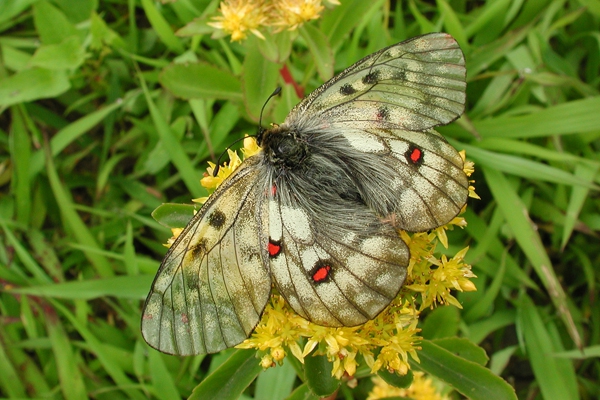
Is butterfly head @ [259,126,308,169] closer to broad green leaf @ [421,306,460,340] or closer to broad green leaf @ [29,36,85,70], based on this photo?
broad green leaf @ [421,306,460,340]

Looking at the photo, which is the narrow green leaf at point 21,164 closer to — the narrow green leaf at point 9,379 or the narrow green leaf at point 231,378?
the narrow green leaf at point 9,379

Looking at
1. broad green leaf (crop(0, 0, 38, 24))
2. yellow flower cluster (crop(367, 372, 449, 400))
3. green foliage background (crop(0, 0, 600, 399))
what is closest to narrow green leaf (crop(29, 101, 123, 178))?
green foliage background (crop(0, 0, 600, 399))

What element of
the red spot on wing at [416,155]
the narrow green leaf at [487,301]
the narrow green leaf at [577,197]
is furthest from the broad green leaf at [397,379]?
the narrow green leaf at [577,197]

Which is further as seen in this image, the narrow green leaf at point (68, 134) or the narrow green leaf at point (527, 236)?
the narrow green leaf at point (68, 134)

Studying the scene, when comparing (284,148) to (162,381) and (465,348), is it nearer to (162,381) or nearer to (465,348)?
(465,348)

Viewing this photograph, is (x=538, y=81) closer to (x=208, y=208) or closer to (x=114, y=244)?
(x=208, y=208)
